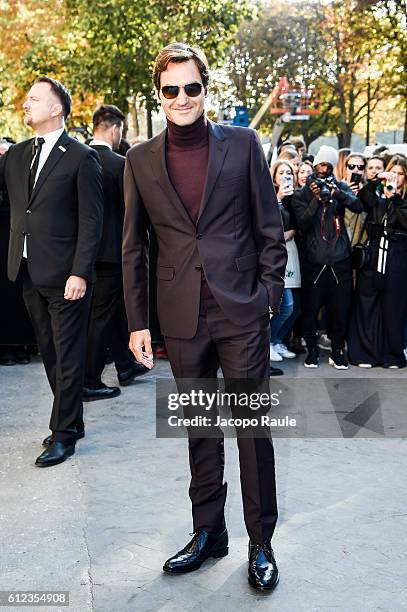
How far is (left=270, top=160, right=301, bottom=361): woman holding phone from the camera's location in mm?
8258

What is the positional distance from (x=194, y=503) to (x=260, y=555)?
40 centimetres

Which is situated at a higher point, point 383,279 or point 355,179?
point 355,179

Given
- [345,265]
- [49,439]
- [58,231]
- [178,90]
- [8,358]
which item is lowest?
[8,358]

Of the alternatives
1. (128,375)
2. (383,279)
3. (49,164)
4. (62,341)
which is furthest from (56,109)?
(383,279)

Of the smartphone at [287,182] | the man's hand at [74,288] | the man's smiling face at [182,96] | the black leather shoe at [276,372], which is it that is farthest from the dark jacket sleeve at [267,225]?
the smartphone at [287,182]

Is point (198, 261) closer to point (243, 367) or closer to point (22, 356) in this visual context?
point (243, 367)

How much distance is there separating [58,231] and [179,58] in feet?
6.88

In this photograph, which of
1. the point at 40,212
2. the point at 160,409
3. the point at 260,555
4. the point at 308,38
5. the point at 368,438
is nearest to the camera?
the point at 260,555

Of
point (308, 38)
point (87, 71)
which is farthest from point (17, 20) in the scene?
point (308, 38)

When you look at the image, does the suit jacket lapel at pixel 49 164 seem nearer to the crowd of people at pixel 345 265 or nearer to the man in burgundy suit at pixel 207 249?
the man in burgundy suit at pixel 207 249

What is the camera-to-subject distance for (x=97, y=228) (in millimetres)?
5473

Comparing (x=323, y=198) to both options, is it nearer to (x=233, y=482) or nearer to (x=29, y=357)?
(x=29, y=357)

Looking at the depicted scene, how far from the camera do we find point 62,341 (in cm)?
552

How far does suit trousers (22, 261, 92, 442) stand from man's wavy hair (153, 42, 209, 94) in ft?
6.98
